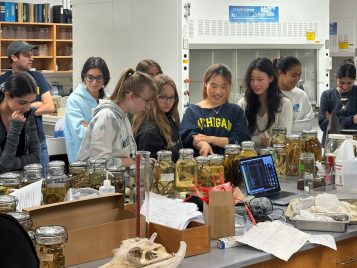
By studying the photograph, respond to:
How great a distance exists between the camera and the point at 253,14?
5691 millimetres

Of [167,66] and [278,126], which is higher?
[167,66]

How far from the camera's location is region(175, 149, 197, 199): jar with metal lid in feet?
8.61

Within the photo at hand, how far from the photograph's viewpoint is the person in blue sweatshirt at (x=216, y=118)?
3.54 metres

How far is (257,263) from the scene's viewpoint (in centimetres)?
199

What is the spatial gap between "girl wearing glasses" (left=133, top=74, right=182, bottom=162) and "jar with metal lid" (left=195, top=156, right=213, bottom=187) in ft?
1.74

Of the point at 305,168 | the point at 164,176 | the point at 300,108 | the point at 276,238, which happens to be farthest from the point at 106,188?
the point at 300,108

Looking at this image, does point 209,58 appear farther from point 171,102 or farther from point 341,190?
point 341,190

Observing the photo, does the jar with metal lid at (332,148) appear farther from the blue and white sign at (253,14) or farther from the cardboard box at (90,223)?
the blue and white sign at (253,14)

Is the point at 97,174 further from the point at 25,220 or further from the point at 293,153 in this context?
the point at 293,153

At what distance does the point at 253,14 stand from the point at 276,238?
3906 mm

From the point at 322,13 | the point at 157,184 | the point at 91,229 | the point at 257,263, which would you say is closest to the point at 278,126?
the point at 157,184

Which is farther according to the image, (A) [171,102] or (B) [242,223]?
(A) [171,102]

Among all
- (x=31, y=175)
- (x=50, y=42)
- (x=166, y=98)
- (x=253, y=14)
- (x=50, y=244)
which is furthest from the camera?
(x=50, y=42)

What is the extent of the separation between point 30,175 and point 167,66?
3.17 metres
